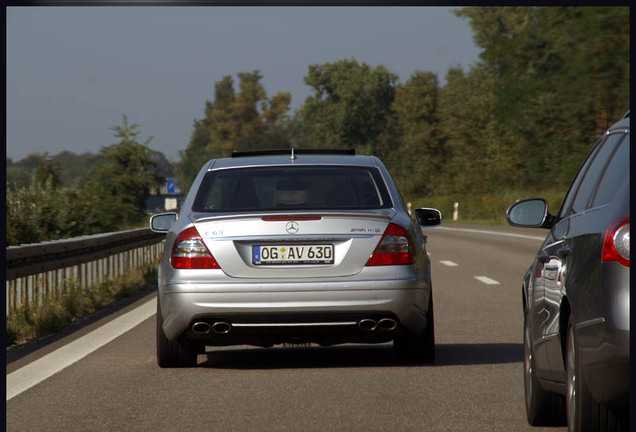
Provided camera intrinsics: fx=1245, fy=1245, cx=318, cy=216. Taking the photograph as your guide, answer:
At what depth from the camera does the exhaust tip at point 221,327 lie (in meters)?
7.95

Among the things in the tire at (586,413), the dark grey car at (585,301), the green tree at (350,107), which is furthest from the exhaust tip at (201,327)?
the green tree at (350,107)

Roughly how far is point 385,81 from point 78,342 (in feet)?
398

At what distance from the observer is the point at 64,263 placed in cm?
1286

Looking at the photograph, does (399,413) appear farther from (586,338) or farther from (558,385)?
(586,338)

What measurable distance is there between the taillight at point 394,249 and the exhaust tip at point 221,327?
0.98 meters

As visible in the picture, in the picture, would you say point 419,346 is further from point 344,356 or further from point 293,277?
point 293,277

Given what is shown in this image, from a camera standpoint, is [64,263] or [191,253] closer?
[191,253]

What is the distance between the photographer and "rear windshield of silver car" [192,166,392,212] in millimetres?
8656

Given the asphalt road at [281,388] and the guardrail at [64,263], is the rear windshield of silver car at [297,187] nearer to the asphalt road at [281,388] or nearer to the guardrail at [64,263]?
the asphalt road at [281,388]

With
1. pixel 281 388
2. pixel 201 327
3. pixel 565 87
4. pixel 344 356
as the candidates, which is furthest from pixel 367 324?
pixel 565 87

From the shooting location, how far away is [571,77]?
186 feet

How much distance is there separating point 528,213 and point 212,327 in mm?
2492

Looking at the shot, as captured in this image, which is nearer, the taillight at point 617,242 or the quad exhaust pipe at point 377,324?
the taillight at point 617,242

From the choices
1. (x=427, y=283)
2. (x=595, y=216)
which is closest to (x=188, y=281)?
(x=427, y=283)
